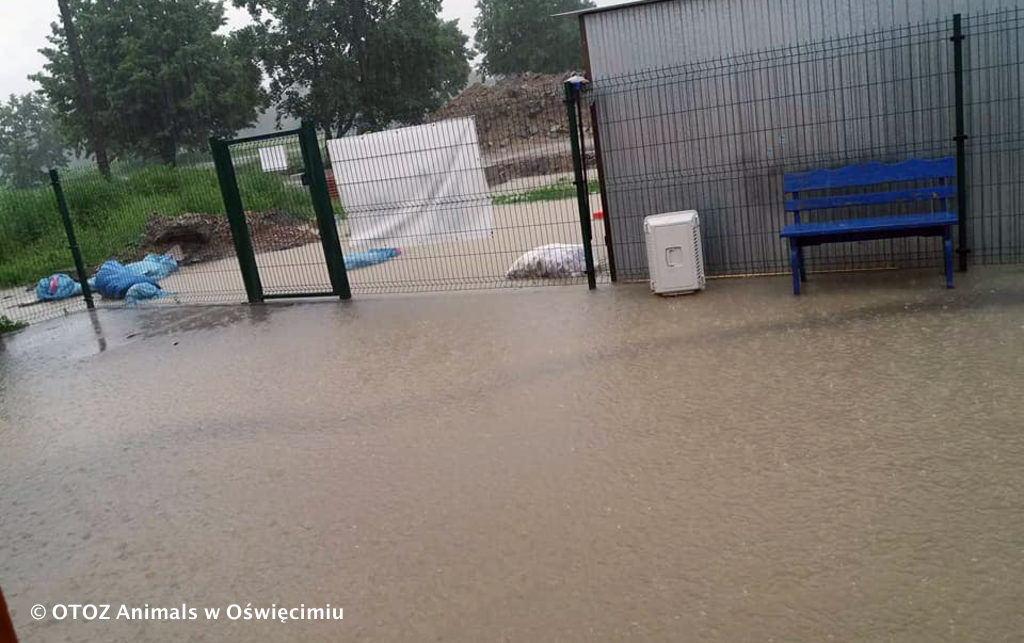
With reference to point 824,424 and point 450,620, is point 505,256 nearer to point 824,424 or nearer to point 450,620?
point 824,424

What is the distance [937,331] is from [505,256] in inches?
214

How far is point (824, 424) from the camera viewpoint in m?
4.34

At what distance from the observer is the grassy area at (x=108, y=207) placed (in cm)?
951

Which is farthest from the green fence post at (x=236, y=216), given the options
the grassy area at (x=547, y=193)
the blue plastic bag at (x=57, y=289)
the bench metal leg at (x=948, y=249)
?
the bench metal leg at (x=948, y=249)

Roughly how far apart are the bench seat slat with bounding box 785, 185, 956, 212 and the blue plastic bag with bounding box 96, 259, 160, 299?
875 centimetres

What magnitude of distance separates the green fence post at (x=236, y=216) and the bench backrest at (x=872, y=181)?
591cm

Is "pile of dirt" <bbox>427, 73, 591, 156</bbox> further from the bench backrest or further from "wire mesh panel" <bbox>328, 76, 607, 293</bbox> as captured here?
the bench backrest

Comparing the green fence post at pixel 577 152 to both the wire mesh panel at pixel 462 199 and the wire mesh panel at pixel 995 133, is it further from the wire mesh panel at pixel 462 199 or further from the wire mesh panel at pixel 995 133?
the wire mesh panel at pixel 995 133

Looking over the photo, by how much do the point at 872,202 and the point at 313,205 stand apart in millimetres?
5590

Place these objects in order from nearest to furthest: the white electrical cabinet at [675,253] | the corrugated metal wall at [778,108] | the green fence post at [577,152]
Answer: the corrugated metal wall at [778,108]
the white electrical cabinet at [675,253]
the green fence post at [577,152]

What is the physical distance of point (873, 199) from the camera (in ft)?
22.4

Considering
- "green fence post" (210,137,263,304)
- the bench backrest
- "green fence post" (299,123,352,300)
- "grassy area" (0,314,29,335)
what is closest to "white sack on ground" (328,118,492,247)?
"green fence post" (299,123,352,300)

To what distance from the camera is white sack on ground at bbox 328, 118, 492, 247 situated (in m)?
8.45

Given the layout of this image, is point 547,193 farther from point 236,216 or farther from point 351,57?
point 351,57
